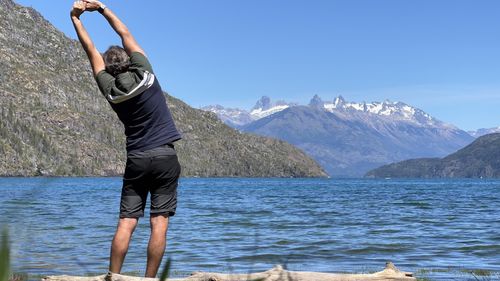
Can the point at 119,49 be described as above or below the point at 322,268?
above

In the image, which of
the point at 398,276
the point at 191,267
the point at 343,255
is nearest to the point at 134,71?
the point at 398,276

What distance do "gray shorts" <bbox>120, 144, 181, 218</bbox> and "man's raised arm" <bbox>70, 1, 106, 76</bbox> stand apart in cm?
102

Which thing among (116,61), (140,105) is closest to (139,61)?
(116,61)

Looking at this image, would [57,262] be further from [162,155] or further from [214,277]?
[214,277]

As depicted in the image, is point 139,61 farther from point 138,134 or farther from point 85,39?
point 138,134

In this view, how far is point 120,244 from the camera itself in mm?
7188

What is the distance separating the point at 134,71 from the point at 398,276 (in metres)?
3.37

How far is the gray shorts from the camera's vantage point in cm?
724

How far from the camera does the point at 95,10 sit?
23.2ft

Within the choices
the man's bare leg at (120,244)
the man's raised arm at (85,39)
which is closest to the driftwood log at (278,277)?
the man's bare leg at (120,244)

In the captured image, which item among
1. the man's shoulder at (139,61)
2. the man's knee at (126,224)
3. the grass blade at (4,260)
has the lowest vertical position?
the man's knee at (126,224)

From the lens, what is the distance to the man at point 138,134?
714 centimetres

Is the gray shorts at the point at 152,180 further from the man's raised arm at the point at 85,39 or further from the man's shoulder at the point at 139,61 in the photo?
the man's raised arm at the point at 85,39

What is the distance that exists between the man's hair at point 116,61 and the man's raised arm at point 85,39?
64 mm
